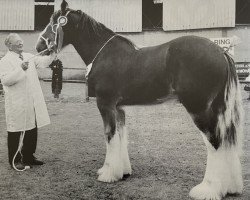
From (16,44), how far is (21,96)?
54 cm

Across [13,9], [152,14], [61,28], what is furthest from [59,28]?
[152,14]

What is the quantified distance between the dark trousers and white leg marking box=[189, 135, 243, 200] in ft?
6.37

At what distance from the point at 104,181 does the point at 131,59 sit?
1155mm

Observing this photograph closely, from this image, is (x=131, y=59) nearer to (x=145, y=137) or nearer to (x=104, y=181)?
(x=104, y=181)

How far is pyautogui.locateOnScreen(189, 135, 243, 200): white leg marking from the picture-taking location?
2928mm

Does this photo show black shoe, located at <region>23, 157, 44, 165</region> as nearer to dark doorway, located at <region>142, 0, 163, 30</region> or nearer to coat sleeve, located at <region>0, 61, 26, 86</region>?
coat sleeve, located at <region>0, 61, 26, 86</region>

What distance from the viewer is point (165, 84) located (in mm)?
3180

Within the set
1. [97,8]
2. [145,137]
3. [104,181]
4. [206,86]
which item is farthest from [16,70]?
[97,8]

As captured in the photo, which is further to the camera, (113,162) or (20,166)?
(20,166)

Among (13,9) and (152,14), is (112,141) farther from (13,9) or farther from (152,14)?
(152,14)

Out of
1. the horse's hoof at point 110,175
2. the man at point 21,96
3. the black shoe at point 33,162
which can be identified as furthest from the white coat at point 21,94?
the horse's hoof at point 110,175

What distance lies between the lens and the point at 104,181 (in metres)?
3.48

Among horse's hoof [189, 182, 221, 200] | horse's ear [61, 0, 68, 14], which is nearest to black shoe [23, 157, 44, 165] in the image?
horse's ear [61, 0, 68, 14]

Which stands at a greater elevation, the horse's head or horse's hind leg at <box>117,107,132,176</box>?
the horse's head
